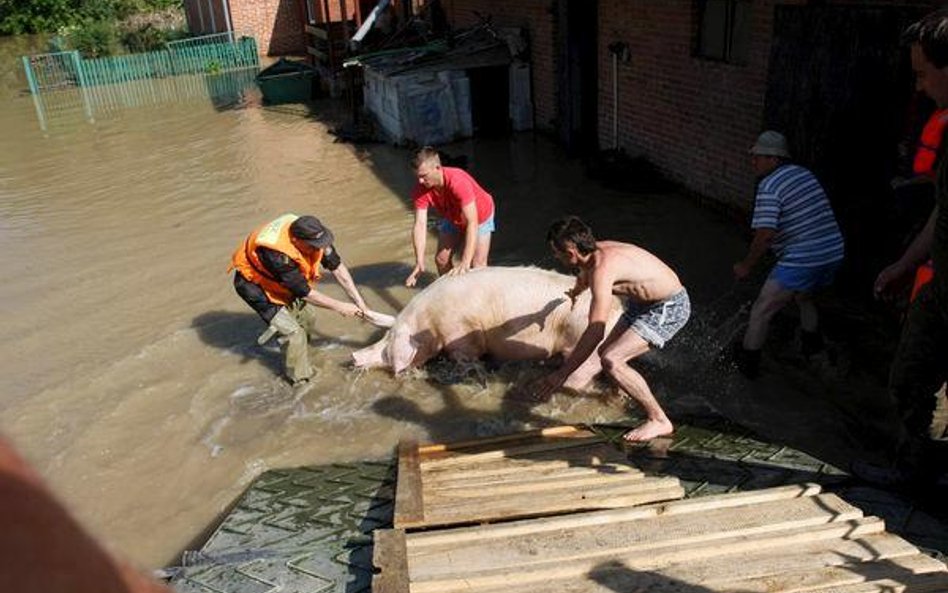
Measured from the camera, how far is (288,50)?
28641 millimetres

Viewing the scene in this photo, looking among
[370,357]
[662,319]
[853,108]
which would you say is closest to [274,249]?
[370,357]

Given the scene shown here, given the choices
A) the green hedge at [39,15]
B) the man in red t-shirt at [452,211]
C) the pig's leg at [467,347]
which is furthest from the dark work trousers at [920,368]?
the green hedge at [39,15]

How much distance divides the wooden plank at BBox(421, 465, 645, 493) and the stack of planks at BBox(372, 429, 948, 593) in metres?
0.04

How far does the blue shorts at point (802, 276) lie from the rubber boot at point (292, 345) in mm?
3800

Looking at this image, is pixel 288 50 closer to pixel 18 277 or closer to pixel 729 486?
pixel 18 277

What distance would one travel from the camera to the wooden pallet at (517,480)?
4203 millimetres

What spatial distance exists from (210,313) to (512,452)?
4582 mm

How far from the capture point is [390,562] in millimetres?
3666

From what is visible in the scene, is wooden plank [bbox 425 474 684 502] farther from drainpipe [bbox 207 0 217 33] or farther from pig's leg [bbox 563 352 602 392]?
drainpipe [bbox 207 0 217 33]

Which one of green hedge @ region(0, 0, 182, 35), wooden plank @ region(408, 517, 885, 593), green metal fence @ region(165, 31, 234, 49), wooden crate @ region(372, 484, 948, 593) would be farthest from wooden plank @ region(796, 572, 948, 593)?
green hedge @ region(0, 0, 182, 35)

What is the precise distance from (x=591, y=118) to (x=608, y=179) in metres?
1.98

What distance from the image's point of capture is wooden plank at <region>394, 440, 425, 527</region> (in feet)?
13.7

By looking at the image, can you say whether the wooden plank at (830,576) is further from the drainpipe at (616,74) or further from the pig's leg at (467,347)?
the drainpipe at (616,74)

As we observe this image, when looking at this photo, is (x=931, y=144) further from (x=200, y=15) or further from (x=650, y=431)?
(x=200, y=15)
